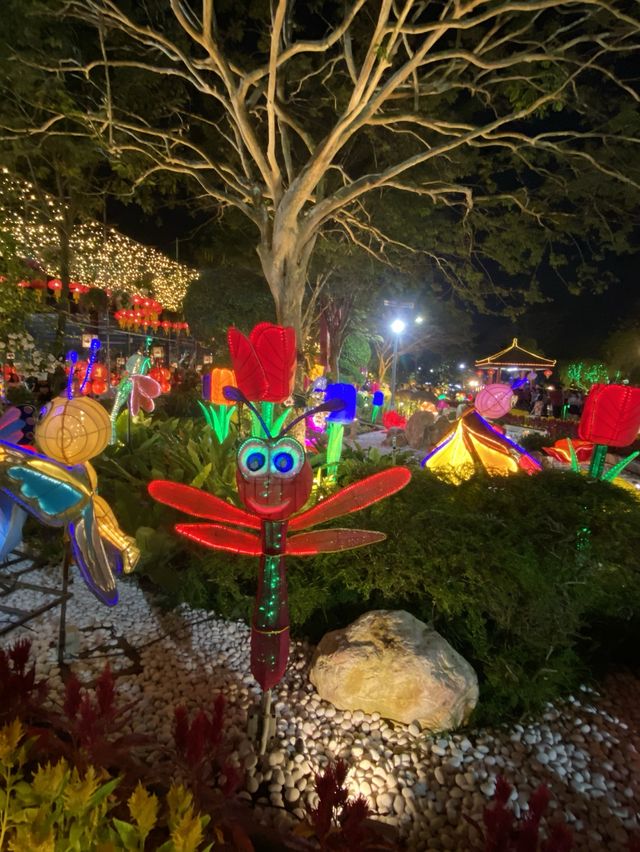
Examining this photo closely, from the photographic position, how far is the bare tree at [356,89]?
232 inches

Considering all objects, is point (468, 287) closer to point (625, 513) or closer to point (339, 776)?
point (625, 513)

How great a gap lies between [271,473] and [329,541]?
1.71ft

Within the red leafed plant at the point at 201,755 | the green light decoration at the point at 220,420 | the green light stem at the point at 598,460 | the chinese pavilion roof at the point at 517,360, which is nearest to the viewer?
the red leafed plant at the point at 201,755

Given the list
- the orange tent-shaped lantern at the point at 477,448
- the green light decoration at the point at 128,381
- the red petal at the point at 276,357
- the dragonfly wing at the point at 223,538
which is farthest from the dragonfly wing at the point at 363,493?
the green light decoration at the point at 128,381

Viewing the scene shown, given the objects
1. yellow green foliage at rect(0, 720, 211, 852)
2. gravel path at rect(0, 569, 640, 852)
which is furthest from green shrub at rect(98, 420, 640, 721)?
yellow green foliage at rect(0, 720, 211, 852)

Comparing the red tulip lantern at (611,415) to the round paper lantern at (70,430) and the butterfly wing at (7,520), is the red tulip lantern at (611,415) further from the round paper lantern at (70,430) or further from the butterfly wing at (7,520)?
the butterfly wing at (7,520)

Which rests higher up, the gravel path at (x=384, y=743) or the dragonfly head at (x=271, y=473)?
the dragonfly head at (x=271, y=473)

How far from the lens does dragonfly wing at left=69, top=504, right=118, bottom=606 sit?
2.36 meters

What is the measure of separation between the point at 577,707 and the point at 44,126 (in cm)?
883

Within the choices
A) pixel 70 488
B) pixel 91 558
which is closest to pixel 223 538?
pixel 91 558

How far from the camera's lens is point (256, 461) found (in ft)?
7.16

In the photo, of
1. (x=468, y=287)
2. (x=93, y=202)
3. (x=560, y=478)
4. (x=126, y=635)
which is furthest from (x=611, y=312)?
(x=126, y=635)

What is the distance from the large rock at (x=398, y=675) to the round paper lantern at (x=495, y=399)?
4984 mm

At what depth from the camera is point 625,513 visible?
3455 millimetres
